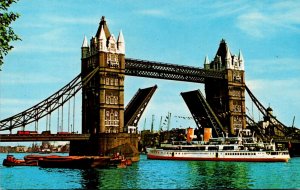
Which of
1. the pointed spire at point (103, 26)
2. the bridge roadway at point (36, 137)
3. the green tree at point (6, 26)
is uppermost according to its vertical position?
the pointed spire at point (103, 26)

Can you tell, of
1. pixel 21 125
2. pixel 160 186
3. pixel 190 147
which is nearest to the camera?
pixel 160 186

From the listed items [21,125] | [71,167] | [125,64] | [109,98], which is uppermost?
[125,64]

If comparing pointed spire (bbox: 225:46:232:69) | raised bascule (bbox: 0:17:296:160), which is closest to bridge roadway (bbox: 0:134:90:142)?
raised bascule (bbox: 0:17:296:160)

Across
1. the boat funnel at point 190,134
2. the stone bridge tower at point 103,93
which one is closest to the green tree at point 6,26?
the stone bridge tower at point 103,93

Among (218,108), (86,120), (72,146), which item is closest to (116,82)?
(86,120)

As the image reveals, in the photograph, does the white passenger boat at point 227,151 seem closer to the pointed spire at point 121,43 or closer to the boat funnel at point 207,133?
the boat funnel at point 207,133

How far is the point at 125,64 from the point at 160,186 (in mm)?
61278

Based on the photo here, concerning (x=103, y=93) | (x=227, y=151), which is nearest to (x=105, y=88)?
(x=103, y=93)

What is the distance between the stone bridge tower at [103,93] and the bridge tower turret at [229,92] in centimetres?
3686

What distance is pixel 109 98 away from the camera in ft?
318

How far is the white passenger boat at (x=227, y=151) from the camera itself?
104 metres

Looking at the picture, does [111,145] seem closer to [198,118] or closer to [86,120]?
[86,120]

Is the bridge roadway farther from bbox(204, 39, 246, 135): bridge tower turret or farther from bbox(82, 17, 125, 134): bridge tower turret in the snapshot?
bbox(204, 39, 246, 135): bridge tower turret

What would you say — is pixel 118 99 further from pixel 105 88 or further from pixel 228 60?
pixel 228 60
